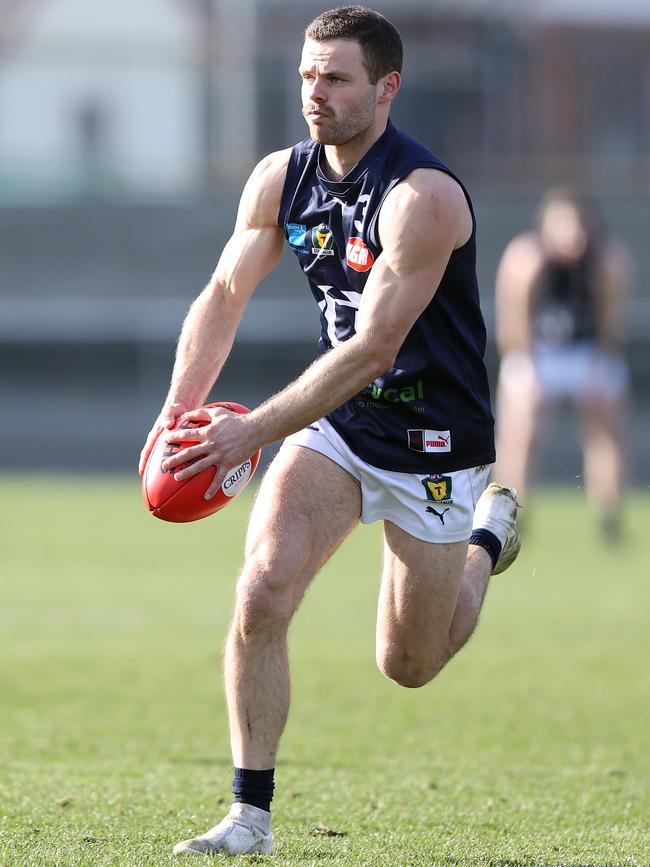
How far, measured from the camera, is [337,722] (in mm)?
7594

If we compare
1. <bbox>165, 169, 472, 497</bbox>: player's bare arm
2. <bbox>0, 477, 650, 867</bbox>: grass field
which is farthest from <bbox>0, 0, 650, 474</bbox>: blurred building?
<bbox>165, 169, 472, 497</bbox>: player's bare arm

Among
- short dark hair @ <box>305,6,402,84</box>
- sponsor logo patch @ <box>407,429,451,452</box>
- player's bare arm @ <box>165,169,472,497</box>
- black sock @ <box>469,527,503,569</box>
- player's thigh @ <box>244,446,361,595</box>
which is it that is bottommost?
black sock @ <box>469,527,503,569</box>

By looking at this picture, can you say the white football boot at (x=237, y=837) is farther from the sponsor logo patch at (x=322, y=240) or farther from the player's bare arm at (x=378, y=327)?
the sponsor logo patch at (x=322, y=240)

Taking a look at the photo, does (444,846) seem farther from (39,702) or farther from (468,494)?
(39,702)

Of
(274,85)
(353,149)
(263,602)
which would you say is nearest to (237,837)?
(263,602)

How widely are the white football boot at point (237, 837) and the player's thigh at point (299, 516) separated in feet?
2.37

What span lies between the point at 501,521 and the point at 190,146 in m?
36.5

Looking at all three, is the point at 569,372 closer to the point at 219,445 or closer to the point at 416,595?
the point at 416,595

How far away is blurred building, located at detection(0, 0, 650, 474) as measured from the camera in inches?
1054

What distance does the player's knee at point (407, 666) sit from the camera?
5.87 m

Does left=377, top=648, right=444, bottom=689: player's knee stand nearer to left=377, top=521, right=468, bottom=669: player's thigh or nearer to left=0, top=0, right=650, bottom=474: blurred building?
left=377, top=521, right=468, bottom=669: player's thigh

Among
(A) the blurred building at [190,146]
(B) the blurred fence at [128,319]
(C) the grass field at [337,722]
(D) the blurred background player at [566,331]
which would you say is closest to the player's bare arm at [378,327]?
(C) the grass field at [337,722]

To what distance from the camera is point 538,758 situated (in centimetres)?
682

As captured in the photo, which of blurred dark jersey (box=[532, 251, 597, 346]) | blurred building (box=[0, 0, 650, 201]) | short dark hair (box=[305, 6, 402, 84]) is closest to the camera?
short dark hair (box=[305, 6, 402, 84])
